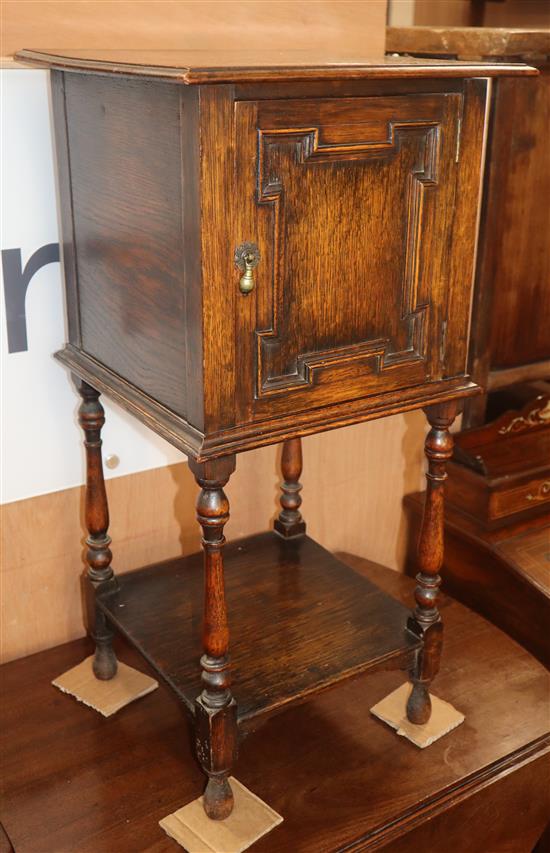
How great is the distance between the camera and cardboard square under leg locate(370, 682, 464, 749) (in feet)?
4.88

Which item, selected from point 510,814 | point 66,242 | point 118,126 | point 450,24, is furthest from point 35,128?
point 510,814

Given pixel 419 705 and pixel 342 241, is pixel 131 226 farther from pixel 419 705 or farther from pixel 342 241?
pixel 419 705

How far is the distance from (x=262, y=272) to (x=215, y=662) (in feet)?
1.64

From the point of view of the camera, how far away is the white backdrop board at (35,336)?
1.39 meters

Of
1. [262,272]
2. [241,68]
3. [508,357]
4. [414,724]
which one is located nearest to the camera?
[241,68]

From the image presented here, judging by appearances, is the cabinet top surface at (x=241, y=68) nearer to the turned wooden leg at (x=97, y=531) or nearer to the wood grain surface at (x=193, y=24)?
the wood grain surface at (x=193, y=24)

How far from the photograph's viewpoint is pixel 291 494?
5.65 feet

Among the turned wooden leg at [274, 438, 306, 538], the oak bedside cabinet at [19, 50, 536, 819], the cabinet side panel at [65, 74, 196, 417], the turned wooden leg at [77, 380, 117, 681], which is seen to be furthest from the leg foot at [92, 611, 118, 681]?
the cabinet side panel at [65, 74, 196, 417]

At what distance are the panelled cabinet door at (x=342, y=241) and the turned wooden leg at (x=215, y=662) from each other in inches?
3.6

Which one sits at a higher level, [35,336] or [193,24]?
[193,24]

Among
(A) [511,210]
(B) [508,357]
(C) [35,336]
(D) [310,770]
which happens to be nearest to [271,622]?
(D) [310,770]

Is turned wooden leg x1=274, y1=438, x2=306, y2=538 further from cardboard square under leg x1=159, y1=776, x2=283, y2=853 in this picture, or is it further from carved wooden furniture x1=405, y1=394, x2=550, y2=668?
cardboard square under leg x1=159, y1=776, x2=283, y2=853

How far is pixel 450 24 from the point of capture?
6.70ft

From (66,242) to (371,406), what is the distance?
0.49 m
